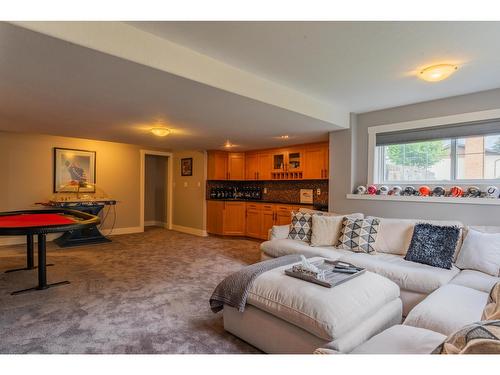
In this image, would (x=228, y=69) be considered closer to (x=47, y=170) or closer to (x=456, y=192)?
(x=456, y=192)

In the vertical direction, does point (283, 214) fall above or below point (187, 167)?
below

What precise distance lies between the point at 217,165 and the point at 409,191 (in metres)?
4.15

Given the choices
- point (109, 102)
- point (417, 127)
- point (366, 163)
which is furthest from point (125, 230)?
point (417, 127)

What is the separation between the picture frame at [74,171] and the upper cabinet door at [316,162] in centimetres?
454

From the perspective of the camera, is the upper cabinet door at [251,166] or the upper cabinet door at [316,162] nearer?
the upper cabinet door at [316,162]

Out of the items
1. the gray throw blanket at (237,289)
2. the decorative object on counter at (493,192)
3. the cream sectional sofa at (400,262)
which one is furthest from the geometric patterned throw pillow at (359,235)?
the gray throw blanket at (237,289)

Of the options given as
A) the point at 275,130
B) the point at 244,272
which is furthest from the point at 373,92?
the point at 244,272

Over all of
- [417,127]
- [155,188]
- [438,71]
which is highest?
[438,71]

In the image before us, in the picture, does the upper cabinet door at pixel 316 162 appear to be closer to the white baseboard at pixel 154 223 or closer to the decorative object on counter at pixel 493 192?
the decorative object on counter at pixel 493 192

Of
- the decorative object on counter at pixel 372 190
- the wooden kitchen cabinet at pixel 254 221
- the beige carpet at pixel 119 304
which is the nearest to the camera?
the beige carpet at pixel 119 304

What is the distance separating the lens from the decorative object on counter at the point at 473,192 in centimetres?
320

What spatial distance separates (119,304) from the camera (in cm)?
278

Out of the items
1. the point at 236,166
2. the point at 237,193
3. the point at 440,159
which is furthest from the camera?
the point at 237,193
